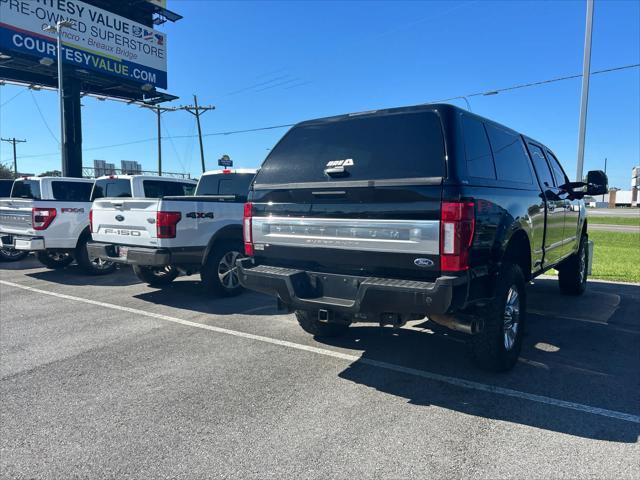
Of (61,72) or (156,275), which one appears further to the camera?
(61,72)

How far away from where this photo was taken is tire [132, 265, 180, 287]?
26.3 ft

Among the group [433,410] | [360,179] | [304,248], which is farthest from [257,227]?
[433,410]

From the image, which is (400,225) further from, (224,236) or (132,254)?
(132,254)

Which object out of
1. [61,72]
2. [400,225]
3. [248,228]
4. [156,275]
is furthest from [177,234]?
[61,72]

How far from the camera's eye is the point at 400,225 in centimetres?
350

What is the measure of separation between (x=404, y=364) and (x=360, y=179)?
1.87 m

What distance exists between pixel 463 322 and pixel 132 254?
191 inches

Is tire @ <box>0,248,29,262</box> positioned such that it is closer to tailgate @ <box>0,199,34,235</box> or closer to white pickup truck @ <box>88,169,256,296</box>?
tailgate @ <box>0,199,34,235</box>

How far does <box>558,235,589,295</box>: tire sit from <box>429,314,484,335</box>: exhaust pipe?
14.0ft

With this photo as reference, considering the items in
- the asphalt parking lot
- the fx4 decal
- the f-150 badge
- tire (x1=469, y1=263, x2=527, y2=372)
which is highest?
the f-150 badge

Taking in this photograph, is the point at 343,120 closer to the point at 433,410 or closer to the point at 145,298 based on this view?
the point at 433,410

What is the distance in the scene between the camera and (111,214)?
23.2 ft

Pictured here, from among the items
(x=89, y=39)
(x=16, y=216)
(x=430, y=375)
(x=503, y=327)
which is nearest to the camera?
(x=503, y=327)

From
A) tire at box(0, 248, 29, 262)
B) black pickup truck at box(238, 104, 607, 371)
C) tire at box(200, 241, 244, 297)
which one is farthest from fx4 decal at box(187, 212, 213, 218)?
tire at box(0, 248, 29, 262)
